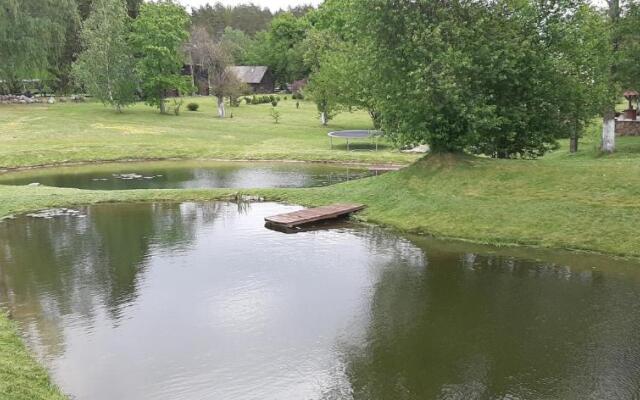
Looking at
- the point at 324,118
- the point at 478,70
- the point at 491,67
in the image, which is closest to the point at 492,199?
the point at 478,70

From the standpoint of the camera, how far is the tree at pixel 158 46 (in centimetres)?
5550

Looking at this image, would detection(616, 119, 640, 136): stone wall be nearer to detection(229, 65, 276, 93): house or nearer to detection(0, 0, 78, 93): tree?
detection(0, 0, 78, 93): tree

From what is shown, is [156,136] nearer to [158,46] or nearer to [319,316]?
[158,46]

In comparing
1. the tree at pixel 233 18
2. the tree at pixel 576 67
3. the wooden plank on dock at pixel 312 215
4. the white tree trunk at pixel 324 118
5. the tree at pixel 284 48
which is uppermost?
the tree at pixel 233 18

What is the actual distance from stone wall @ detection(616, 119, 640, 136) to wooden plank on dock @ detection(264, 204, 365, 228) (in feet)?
82.9

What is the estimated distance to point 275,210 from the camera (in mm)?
21141

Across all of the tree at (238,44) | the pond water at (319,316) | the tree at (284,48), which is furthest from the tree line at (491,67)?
the tree at (238,44)

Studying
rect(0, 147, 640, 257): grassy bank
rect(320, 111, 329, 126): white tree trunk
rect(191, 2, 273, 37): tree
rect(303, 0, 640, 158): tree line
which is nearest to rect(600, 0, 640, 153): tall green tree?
rect(303, 0, 640, 158): tree line

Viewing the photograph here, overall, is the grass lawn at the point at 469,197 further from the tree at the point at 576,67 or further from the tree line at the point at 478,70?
the tree at the point at 576,67

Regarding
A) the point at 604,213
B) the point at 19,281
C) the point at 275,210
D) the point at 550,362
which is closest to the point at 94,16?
the point at 275,210

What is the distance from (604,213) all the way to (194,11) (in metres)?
129

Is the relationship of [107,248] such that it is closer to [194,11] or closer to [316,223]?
[316,223]

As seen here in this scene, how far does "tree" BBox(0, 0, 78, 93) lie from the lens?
49969 mm

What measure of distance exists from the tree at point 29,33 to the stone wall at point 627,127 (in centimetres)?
4680
